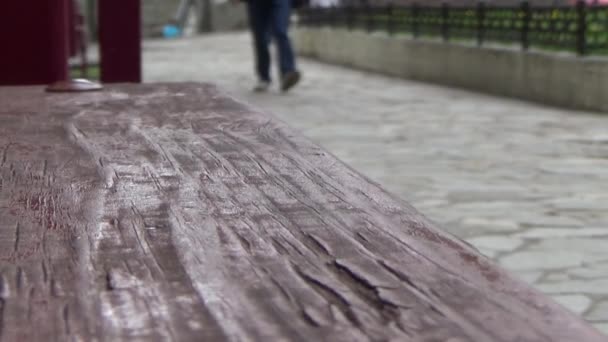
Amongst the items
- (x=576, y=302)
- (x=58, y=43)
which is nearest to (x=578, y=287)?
(x=576, y=302)

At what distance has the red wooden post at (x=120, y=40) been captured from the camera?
457cm

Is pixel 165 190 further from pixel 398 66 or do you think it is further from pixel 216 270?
pixel 398 66

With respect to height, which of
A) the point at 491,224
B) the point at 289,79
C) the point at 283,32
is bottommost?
the point at 289,79

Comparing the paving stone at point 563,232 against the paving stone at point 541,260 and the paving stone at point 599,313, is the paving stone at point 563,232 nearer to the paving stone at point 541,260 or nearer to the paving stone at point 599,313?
the paving stone at point 541,260

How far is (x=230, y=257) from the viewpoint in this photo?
1.24m

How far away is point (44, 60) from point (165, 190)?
8.03 ft

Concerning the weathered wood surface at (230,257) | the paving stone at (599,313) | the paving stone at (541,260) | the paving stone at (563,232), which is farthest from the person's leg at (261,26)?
the weathered wood surface at (230,257)

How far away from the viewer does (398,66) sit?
508 inches

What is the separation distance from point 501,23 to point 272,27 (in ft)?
6.69

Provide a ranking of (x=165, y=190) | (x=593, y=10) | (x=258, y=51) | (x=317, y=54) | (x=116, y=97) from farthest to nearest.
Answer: (x=317, y=54) < (x=258, y=51) < (x=593, y=10) < (x=116, y=97) < (x=165, y=190)

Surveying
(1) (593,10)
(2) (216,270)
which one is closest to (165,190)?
(2) (216,270)

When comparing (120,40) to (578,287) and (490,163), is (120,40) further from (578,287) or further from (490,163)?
(490,163)

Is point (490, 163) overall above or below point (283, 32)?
below

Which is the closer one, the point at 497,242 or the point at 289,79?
the point at 497,242
